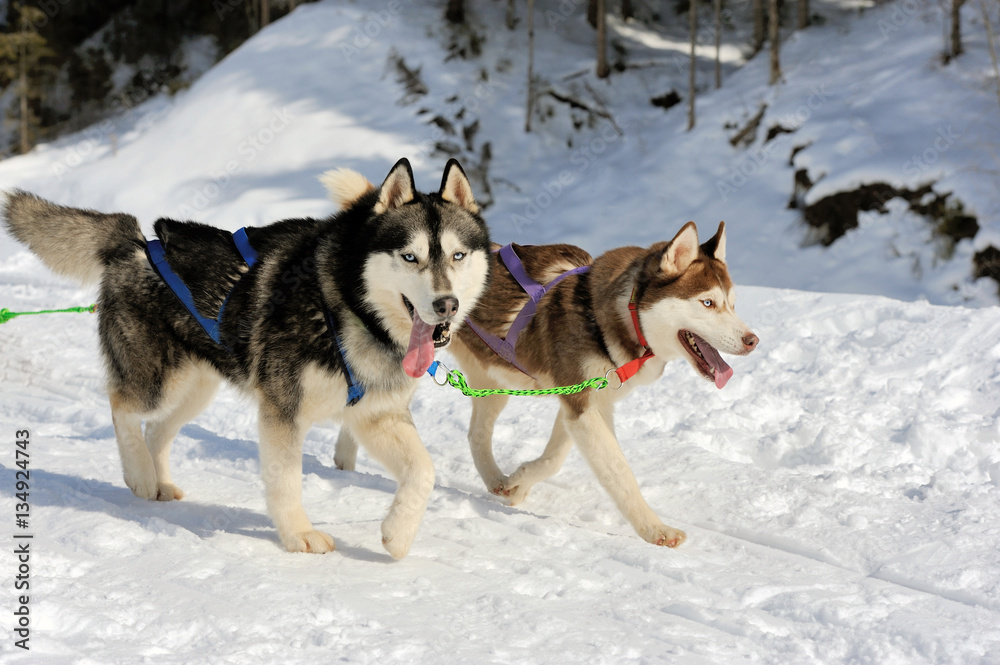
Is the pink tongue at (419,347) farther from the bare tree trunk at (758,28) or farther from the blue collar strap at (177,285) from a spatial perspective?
the bare tree trunk at (758,28)

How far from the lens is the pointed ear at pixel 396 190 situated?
3.22 m

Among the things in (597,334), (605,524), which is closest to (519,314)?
(597,334)

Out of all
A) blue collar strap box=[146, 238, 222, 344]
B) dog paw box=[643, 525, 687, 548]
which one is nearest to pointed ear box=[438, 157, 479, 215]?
blue collar strap box=[146, 238, 222, 344]

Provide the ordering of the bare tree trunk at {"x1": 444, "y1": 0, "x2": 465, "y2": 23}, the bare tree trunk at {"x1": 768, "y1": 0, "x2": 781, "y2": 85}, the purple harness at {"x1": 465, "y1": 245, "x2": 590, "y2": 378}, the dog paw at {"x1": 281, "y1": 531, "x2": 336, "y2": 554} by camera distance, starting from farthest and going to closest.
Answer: the bare tree trunk at {"x1": 444, "y1": 0, "x2": 465, "y2": 23} < the bare tree trunk at {"x1": 768, "y1": 0, "x2": 781, "y2": 85} < the purple harness at {"x1": 465, "y1": 245, "x2": 590, "y2": 378} < the dog paw at {"x1": 281, "y1": 531, "x2": 336, "y2": 554}

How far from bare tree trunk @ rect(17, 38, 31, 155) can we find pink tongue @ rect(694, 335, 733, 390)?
23.4m

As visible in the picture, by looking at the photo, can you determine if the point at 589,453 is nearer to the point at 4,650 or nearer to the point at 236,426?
the point at 4,650

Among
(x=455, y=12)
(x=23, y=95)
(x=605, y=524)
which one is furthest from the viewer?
(x=23, y=95)

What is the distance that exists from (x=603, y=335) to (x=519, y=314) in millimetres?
501

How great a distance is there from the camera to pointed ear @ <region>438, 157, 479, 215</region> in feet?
11.1

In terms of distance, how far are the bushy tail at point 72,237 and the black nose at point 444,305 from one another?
174cm

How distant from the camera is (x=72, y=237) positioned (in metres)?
3.88

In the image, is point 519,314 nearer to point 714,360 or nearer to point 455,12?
point 714,360

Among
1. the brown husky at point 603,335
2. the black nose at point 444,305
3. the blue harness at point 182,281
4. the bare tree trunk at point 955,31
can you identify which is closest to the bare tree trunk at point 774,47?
the bare tree trunk at point 955,31

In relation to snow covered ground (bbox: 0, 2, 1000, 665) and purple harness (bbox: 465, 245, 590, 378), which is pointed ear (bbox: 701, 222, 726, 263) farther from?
snow covered ground (bbox: 0, 2, 1000, 665)
